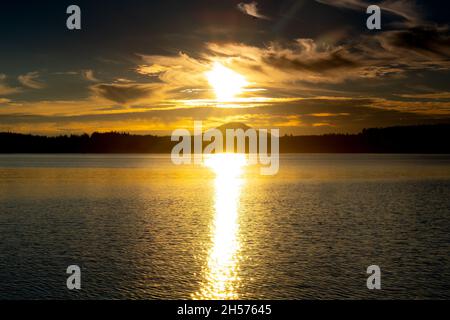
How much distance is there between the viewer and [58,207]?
56656 mm

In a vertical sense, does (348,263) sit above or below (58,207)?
below

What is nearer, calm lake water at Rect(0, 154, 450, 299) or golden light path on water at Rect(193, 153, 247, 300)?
golden light path on water at Rect(193, 153, 247, 300)

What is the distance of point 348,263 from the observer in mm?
29719

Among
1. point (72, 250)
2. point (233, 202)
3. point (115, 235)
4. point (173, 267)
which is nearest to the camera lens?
point (173, 267)

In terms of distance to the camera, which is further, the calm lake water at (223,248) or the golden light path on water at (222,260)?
the calm lake water at (223,248)

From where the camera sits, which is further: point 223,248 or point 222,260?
point 223,248

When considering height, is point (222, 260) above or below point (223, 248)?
below

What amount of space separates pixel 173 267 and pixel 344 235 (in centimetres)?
1727

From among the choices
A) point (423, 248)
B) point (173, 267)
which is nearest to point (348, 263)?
point (423, 248)
